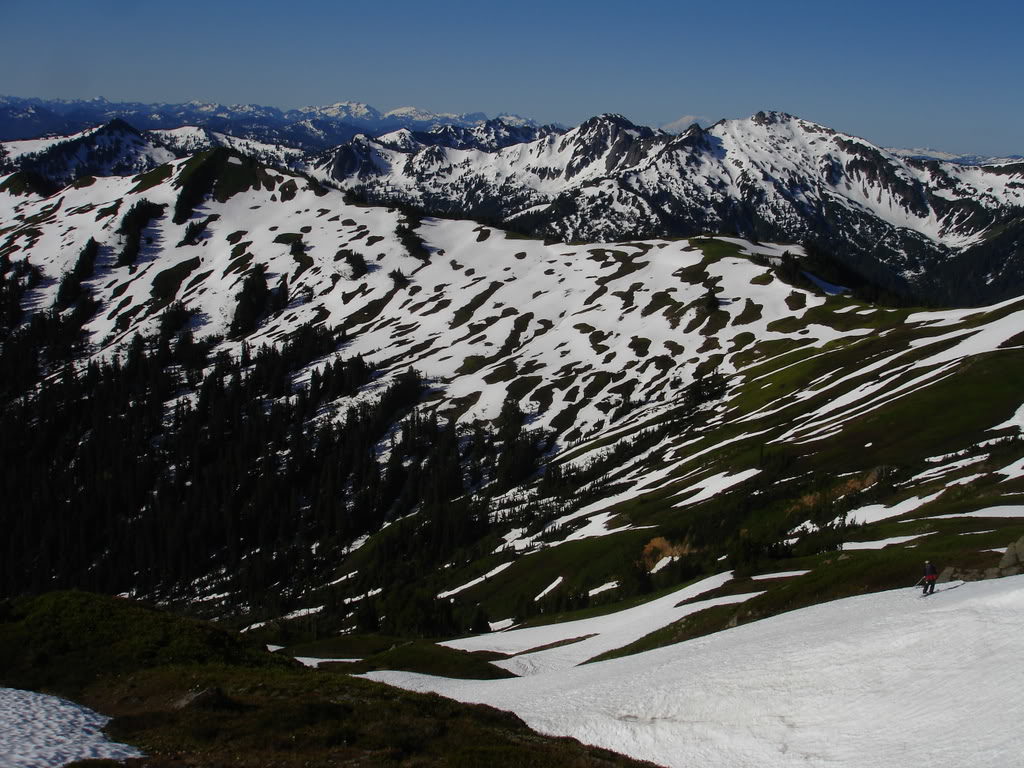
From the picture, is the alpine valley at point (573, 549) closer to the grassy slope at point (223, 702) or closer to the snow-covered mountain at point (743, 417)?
the grassy slope at point (223, 702)

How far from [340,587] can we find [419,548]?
18.0m

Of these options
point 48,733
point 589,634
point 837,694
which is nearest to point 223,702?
point 48,733

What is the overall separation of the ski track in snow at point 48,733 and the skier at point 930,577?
34.3m

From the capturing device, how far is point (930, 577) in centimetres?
3228

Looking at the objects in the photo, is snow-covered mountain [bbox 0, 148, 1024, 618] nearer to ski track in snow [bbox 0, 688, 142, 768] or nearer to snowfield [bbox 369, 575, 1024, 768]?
snowfield [bbox 369, 575, 1024, 768]

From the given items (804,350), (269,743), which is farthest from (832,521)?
(804,350)

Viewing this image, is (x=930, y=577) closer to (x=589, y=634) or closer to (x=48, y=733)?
(x=589, y=634)

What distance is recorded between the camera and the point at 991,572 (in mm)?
33031

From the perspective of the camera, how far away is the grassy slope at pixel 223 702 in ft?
69.4

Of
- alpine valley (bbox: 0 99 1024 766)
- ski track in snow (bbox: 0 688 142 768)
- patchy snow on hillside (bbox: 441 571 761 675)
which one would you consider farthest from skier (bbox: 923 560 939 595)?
ski track in snow (bbox: 0 688 142 768)

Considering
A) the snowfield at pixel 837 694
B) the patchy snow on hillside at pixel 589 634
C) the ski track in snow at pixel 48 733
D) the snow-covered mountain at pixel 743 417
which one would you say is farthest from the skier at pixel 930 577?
the ski track in snow at pixel 48 733

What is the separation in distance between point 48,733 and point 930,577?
37829 millimetres

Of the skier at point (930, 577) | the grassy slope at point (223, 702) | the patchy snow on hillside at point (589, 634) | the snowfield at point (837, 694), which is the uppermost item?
the grassy slope at point (223, 702)

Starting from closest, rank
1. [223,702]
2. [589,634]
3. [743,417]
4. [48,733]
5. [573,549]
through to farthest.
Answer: [48,733] < [223,702] < [589,634] < [573,549] < [743,417]
